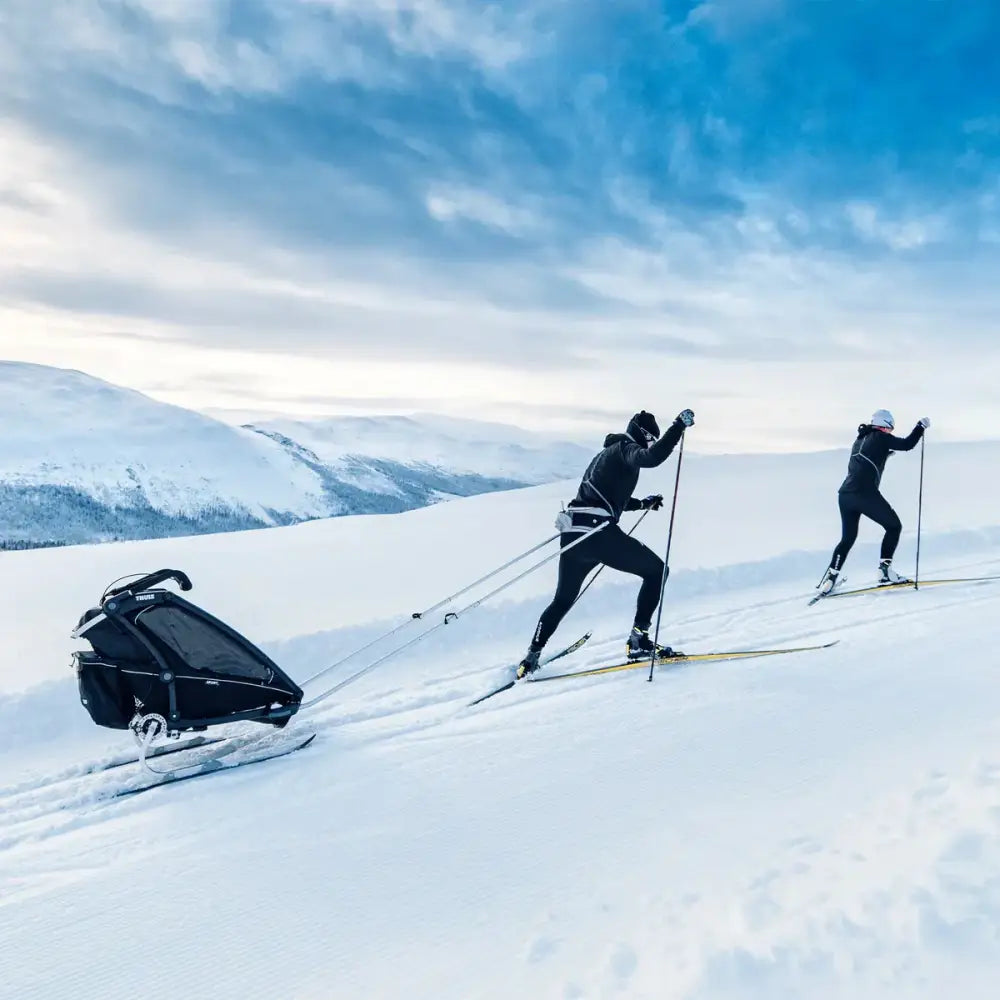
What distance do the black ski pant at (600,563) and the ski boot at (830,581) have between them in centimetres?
382

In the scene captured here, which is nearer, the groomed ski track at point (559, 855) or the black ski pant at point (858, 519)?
the groomed ski track at point (559, 855)

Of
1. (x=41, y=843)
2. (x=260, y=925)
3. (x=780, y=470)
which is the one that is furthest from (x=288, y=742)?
(x=780, y=470)

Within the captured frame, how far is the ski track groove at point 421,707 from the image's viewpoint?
433 cm

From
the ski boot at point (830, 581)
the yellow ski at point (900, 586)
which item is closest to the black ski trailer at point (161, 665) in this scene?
the ski boot at point (830, 581)

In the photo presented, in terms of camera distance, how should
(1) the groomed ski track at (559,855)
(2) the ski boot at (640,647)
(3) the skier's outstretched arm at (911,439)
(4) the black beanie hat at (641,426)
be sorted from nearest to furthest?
(1) the groomed ski track at (559,855)
(4) the black beanie hat at (641,426)
(2) the ski boot at (640,647)
(3) the skier's outstretched arm at (911,439)

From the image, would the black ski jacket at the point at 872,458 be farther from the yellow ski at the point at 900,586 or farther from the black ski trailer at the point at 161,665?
the black ski trailer at the point at 161,665

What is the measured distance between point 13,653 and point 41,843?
4.17 meters

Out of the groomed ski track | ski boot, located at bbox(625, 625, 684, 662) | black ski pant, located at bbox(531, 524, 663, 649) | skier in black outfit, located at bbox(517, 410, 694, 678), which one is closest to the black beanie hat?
skier in black outfit, located at bbox(517, 410, 694, 678)

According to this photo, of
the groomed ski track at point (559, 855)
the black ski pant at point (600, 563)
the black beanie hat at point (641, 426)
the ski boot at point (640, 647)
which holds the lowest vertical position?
the groomed ski track at point (559, 855)

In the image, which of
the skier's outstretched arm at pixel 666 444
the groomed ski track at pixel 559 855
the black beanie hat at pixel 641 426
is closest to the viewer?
the groomed ski track at pixel 559 855

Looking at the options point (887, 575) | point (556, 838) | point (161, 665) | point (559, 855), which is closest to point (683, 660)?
point (556, 838)

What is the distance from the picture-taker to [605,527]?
6.29 meters

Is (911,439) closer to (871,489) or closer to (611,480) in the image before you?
(871,489)

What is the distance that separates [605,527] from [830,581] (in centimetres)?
457
